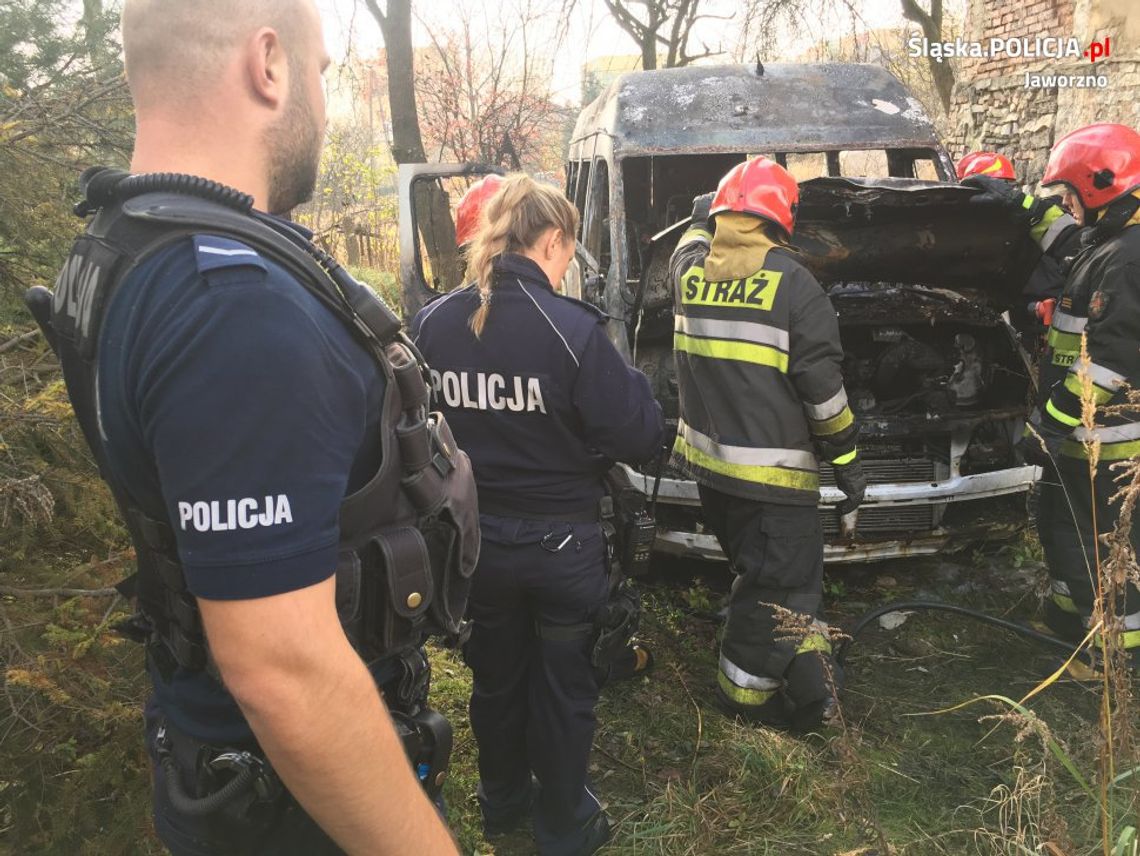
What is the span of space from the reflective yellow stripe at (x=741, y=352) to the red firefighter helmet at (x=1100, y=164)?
1489mm

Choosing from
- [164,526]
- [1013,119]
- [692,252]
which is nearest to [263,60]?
[164,526]

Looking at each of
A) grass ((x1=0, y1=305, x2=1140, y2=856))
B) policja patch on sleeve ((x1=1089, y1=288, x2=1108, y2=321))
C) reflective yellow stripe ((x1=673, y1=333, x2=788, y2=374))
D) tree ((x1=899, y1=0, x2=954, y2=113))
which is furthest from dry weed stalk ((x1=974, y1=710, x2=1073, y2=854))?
tree ((x1=899, y1=0, x2=954, y2=113))

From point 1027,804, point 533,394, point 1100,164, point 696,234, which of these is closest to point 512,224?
point 533,394

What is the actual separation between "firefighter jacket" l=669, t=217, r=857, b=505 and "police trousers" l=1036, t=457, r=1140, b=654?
1038 mm

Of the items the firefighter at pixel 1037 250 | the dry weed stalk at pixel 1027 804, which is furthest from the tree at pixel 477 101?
the dry weed stalk at pixel 1027 804

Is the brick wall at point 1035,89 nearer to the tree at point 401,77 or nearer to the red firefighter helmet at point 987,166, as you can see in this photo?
the red firefighter helmet at point 987,166

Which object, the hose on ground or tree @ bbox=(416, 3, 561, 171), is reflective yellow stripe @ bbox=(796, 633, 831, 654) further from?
tree @ bbox=(416, 3, 561, 171)

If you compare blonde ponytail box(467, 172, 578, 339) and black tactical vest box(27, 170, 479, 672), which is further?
blonde ponytail box(467, 172, 578, 339)

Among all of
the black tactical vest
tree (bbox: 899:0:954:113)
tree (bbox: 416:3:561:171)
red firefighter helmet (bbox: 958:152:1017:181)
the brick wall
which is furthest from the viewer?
tree (bbox: 416:3:561:171)

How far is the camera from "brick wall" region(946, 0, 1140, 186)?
607 cm

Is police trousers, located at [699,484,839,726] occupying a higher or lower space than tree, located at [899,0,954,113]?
lower

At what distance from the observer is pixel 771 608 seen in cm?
279

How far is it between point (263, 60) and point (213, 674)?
789mm

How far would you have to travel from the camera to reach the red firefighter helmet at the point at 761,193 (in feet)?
8.93
